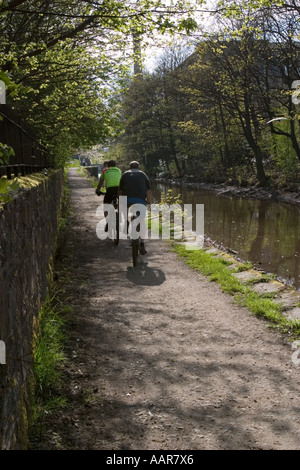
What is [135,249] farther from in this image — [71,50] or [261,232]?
[261,232]

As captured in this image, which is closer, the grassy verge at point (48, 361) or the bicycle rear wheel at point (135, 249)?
the grassy verge at point (48, 361)

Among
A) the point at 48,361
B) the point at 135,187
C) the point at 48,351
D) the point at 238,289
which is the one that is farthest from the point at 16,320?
the point at 135,187

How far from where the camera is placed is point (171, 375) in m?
4.55

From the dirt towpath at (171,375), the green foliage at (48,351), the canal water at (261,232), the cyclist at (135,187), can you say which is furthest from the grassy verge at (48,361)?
the canal water at (261,232)

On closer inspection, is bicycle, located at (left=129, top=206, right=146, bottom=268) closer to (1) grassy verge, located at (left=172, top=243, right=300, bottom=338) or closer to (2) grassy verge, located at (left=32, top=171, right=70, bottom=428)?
(1) grassy verge, located at (left=172, top=243, right=300, bottom=338)

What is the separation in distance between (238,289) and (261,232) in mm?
9067

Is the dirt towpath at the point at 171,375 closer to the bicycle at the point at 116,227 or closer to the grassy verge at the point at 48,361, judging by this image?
the grassy verge at the point at 48,361

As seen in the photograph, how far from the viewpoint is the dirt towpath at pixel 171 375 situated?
352 cm

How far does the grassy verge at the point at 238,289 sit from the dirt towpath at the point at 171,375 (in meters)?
0.16

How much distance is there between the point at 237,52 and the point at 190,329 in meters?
25.2

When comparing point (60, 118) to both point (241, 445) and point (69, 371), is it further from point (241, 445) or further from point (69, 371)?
point (241, 445)

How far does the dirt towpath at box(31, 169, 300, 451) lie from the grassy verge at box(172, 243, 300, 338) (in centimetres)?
16

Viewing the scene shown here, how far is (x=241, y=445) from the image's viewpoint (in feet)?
11.1

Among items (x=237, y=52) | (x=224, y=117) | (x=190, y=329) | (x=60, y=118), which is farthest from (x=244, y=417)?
(x=224, y=117)
